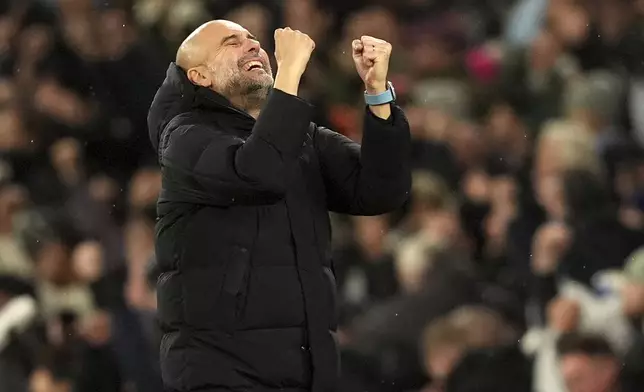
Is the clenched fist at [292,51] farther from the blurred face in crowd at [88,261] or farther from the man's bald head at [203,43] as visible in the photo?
the blurred face in crowd at [88,261]

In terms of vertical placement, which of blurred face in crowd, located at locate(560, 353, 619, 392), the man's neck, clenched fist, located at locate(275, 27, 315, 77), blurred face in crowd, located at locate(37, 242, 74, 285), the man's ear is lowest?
blurred face in crowd, located at locate(37, 242, 74, 285)

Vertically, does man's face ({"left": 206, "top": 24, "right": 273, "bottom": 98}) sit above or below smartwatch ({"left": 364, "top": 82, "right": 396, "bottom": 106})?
above

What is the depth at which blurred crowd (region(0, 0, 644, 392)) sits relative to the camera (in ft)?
17.6

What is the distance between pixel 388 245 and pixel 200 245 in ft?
10.8

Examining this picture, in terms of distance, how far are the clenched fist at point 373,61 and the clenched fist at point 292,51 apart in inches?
6.7

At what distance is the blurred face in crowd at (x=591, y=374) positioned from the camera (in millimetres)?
4816

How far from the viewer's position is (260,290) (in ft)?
9.89

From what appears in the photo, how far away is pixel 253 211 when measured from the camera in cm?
306

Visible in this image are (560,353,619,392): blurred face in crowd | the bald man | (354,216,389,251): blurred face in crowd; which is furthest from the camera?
(354,216,389,251): blurred face in crowd

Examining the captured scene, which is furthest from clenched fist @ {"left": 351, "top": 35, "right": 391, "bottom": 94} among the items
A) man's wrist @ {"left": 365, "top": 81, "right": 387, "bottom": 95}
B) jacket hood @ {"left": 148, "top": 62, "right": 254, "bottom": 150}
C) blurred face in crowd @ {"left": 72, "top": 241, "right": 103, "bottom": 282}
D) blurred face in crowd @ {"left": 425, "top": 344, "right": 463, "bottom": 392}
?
blurred face in crowd @ {"left": 72, "top": 241, "right": 103, "bottom": 282}

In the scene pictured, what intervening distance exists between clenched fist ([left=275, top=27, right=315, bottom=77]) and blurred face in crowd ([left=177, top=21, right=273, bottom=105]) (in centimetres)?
17

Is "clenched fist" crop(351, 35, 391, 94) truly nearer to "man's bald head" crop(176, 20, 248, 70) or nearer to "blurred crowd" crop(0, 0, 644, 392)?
"man's bald head" crop(176, 20, 248, 70)

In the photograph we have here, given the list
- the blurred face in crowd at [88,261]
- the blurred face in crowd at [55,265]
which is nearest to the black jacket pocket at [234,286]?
the blurred face in crowd at [88,261]

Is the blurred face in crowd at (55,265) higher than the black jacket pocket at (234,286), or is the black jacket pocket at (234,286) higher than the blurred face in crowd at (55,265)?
the black jacket pocket at (234,286)
